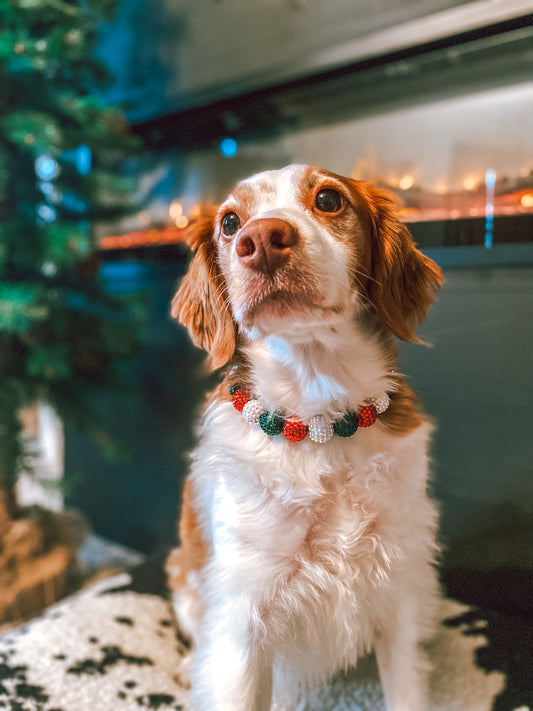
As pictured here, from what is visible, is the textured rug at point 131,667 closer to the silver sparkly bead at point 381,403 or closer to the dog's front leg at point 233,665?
the dog's front leg at point 233,665

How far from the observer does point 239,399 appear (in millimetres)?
799

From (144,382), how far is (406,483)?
1.20m

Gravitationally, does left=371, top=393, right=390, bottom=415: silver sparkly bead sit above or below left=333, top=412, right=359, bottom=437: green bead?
above

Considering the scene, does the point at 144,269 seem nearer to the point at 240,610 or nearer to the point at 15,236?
the point at 15,236

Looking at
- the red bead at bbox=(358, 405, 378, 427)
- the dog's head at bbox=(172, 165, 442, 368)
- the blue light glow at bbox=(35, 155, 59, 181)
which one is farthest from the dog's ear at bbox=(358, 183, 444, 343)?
the blue light glow at bbox=(35, 155, 59, 181)

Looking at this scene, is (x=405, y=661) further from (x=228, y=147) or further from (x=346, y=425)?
(x=228, y=147)

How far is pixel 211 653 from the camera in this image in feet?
2.61

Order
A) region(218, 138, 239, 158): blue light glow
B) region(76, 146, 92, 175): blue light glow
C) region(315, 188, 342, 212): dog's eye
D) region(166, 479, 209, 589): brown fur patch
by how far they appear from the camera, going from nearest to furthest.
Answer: region(315, 188, 342, 212): dog's eye → region(166, 479, 209, 589): brown fur patch → region(218, 138, 239, 158): blue light glow → region(76, 146, 92, 175): blue light glow

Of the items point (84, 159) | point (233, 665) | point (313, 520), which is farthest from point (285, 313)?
point (84, 159)

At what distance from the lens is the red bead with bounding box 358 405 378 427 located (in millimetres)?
763

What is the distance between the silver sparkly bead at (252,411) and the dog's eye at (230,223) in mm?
241

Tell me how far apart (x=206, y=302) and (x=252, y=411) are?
0.18 meters

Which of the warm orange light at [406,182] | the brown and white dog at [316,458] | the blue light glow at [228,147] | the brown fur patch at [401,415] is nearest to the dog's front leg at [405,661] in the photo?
the brown and white dog at [316,458]

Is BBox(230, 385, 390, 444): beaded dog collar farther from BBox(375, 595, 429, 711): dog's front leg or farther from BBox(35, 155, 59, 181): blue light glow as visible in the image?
BBox(35, 155, 59, 181): blue light glow
